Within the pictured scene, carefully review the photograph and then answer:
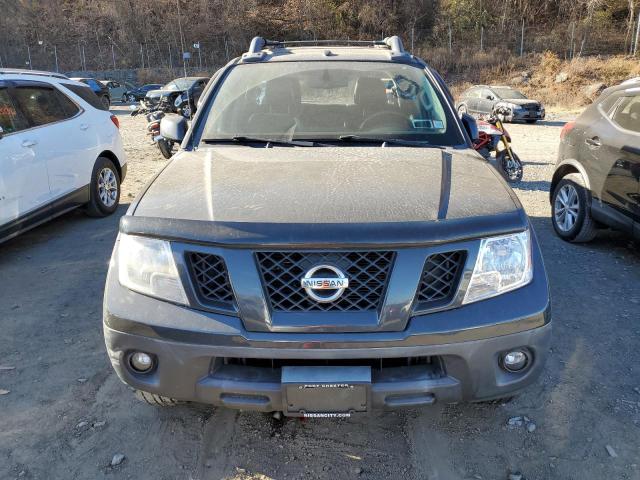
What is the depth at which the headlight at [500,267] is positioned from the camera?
215 centimetres

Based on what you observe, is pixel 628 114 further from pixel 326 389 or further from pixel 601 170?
pixel 326 389

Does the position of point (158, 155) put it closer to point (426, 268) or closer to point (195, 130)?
point (195, 130)

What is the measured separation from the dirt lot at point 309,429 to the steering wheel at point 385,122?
172 centimetres

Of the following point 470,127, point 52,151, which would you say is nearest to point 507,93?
point 52,151

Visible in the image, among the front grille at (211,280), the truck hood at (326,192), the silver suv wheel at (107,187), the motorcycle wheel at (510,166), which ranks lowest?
the motorcycle wheel at (510,166)

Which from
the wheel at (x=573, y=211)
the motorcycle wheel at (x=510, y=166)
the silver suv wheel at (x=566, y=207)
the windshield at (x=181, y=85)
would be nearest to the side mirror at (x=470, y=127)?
the wheel at (x=573, y=211)

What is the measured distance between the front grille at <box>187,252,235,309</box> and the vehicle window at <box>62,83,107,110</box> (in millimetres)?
5392

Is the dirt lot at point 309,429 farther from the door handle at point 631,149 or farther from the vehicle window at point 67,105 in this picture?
the vehicle window at point 67,105

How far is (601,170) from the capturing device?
5152 millimetres

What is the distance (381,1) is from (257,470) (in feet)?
157

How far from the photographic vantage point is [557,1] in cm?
4269

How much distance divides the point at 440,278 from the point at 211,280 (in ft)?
3.06

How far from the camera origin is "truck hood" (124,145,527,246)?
2150 millimetres

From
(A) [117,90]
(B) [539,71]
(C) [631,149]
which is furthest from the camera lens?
(A) [117,90]
